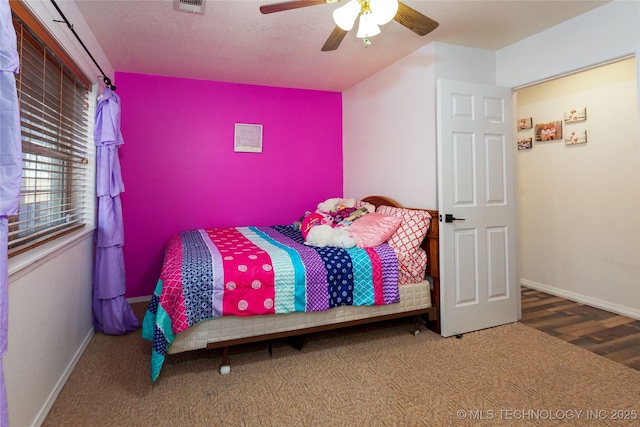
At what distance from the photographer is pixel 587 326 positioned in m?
2.81

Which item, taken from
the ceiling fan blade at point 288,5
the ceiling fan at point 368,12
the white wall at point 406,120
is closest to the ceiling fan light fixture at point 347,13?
the ceiling fan at point 368,12

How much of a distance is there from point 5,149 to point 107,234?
5.58 feet

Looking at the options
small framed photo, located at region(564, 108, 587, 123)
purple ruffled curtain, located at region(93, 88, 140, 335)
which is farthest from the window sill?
small framed photo, located at region(564, 108, 587, 123)

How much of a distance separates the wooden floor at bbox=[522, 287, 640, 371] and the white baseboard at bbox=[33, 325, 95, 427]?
3416mm

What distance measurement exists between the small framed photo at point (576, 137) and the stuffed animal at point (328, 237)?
8.55ft

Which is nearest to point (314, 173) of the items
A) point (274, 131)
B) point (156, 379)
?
point (274, 131)

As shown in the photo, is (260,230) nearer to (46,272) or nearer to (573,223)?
(46,272)

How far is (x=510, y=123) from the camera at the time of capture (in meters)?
2.88

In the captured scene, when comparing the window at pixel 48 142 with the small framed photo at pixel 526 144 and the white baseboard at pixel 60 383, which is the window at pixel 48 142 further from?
the small framed photo at pixel 526 144

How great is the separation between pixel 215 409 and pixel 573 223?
373cm

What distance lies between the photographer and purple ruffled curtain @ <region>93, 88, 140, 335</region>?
2.61 metres

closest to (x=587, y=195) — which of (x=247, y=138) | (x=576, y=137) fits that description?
(x=576, y=137)

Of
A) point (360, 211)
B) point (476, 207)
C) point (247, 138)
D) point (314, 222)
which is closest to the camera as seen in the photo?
point (476, 207)

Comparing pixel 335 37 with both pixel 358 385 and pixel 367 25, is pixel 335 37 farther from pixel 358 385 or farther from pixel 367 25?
pixel 358 385
